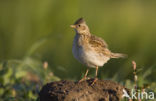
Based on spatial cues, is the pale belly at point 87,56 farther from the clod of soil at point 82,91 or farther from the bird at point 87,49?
the clod of soil at point 82,91

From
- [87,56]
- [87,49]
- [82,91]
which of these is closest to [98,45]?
[87,49]

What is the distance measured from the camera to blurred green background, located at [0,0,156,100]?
41.6ft

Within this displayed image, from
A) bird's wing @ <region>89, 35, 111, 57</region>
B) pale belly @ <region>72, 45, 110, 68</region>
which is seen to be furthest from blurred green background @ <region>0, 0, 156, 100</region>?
pale belly @ <region>72, 45, 110, 68</region>

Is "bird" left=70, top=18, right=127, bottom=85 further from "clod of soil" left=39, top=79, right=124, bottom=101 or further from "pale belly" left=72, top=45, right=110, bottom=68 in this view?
"clod of soil" left=39, top=79, right=124, bottom=101

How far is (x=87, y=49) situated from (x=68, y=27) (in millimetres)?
6774

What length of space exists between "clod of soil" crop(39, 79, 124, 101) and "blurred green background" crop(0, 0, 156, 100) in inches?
195

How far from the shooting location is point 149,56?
12461mm

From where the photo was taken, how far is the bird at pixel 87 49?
7355 millimetres

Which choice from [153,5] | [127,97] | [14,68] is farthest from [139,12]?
[127,97]

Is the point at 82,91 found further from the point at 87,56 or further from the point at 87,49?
the point at 87,49

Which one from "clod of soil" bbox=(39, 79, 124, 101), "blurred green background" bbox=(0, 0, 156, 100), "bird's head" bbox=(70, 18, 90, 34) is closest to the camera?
"clod of soil" bbox=(39, 79, 124, 101)

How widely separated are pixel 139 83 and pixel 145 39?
21.9 feet

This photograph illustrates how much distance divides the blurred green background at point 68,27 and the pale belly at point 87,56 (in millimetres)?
4240

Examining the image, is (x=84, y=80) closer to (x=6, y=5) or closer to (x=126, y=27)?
(x=126, y=27)
